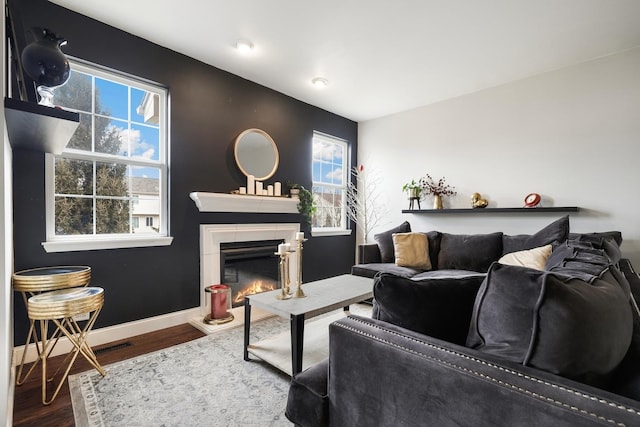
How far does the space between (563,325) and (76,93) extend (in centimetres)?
341

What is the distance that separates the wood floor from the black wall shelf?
1.54 metres

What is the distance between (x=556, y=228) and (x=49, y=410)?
4.13m

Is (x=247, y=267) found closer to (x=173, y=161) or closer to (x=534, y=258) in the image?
(x=173, y=161)

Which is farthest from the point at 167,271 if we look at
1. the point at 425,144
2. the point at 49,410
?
the point at 425,144

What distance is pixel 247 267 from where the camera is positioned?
3.50 meters

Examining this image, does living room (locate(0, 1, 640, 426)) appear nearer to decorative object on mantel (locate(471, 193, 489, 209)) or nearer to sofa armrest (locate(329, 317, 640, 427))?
decorative object on mantel (locate(471, 193, 489, 209))

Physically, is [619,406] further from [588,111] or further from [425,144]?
[425,144]

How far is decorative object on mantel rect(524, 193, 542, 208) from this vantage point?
335 cm

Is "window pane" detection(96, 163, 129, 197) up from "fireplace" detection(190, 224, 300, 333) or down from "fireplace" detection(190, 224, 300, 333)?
up

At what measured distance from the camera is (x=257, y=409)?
1.64 m

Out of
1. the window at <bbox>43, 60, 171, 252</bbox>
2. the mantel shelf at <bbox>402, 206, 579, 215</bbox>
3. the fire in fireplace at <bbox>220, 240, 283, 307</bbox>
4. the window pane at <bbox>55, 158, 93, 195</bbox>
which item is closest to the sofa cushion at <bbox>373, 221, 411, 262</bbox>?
the mantel shelf at <bbox>402, 206, 579, 215</bbox>

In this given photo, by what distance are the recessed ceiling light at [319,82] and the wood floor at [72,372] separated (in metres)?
3.02

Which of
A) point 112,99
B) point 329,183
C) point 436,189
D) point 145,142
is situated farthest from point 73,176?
point 436,189

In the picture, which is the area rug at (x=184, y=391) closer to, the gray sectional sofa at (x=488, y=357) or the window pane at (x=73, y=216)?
the gray sectional sofa at (x=488, y=357)
